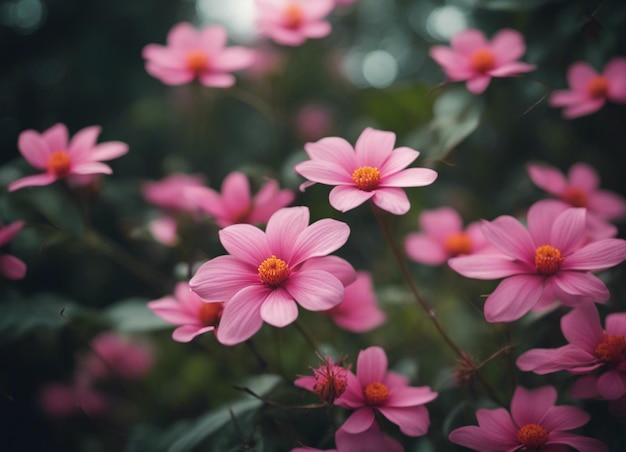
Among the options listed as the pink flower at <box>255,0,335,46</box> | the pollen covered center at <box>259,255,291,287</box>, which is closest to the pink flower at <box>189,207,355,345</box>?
the pollen covered center at <box>259,255,291,287</box>

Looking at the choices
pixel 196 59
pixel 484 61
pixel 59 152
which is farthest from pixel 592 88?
pixel 59 152

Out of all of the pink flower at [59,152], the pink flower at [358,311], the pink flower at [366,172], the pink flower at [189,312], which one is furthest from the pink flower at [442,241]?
the pink flower at [59,152]

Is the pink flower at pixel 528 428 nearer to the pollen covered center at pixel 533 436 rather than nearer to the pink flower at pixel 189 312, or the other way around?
the pollen covered center at pixel 533 436

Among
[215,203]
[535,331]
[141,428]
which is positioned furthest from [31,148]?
[535,331]

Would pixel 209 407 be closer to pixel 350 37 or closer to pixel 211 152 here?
pixel 211 152

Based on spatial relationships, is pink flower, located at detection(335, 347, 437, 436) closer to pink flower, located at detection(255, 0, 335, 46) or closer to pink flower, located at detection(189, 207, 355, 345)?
pink flower, located at detection(189, 207, 355, 345)

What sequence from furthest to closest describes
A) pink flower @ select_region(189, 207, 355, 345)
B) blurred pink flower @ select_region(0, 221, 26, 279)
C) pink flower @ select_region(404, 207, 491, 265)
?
pink flower @ select_region(404, 207, 491, 265) < blurred pink flower @ select_region(0, 221, 26, 279) < pink flower @ select_region(189, 207, 355, 345)

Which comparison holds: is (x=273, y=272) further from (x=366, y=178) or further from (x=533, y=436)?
(x=533, y=436)
